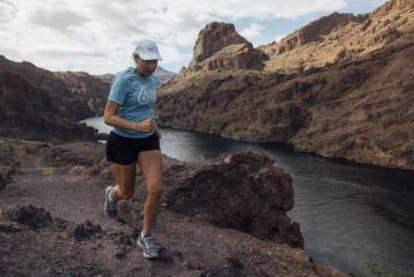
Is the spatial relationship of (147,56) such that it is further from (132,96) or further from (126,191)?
(126,191)

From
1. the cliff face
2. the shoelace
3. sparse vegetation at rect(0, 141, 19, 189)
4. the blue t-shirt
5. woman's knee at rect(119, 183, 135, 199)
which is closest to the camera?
the blue t-shirt

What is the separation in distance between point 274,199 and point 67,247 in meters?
10.8

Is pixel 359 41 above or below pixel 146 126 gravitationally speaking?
above

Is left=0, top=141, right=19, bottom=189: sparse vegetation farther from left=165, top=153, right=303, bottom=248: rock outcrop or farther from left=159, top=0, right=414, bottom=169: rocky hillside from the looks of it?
left=159, top=0, right=414, bottom=169: rocky hillside

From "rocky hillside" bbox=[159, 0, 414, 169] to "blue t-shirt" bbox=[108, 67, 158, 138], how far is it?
2691 inches

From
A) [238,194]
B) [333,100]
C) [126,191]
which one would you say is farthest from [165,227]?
[333,100]

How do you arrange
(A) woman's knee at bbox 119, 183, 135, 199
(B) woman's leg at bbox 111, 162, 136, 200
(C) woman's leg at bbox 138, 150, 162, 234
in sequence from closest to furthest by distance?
1. (C) woman's leg at bbox 138, 150, 162, 234
2. (B) woman's leg at bbox 111, 162, 136, 200
3. (A) woman's knee at bbox 119, 183, 135, 199

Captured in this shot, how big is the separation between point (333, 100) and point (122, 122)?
331 feet

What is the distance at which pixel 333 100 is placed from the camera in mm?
105375

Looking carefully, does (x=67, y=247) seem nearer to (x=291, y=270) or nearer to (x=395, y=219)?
(x=291, y=270)

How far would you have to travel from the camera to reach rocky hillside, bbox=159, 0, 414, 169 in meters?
83.6

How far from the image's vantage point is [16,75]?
57.9 metres

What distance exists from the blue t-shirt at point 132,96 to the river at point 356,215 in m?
9.85

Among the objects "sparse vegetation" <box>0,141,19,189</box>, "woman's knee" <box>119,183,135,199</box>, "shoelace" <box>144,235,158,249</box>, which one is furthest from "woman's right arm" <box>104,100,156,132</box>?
"sparse vegetation" <box>0,141,19,189</box>
